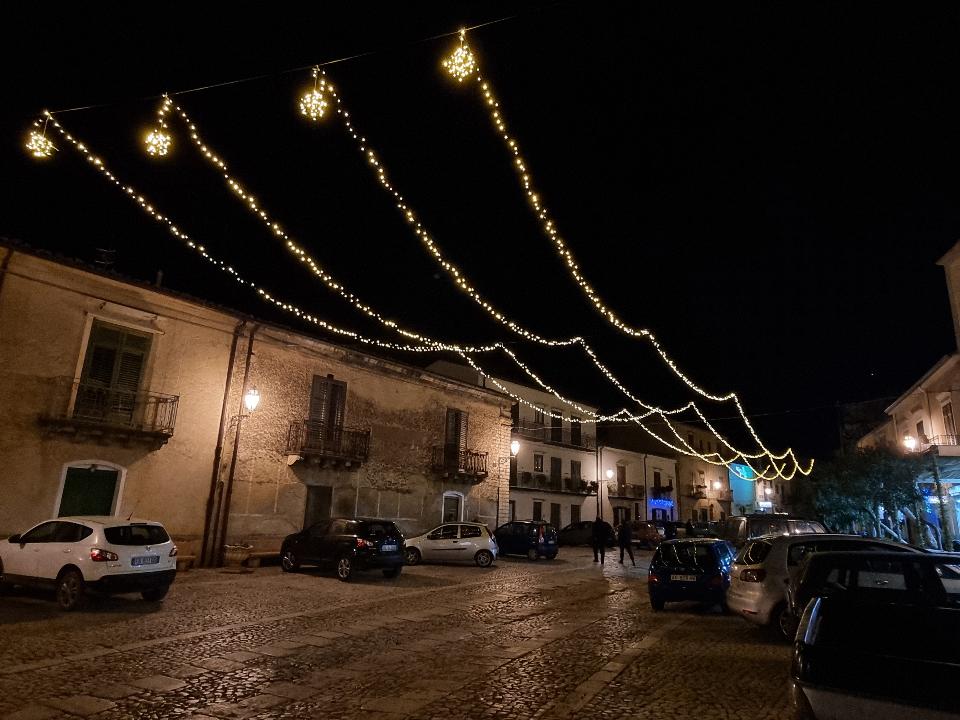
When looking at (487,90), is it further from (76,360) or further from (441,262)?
(76,360)

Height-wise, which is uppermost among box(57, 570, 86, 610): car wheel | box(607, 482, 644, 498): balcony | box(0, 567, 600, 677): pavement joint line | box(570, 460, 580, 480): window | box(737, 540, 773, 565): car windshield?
box(570, 460, 580, 480): window

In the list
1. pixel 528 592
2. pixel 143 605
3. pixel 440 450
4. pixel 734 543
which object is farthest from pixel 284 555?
pixel 734 543

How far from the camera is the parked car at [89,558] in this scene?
30.4ft

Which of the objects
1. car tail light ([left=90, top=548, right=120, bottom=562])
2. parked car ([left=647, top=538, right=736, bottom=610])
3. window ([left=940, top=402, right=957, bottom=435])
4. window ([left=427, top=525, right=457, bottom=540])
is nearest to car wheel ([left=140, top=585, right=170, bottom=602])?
car tail light ([left=90, top=548, right=120, bottom=562])

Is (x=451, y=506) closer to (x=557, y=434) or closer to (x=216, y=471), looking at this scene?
(x=216, y=471)

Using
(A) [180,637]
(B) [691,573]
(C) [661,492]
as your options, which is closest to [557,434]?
(C) [661,492]

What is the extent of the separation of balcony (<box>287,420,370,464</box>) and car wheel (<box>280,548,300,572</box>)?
3.34 metres

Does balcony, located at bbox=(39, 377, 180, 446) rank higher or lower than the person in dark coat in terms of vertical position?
higher

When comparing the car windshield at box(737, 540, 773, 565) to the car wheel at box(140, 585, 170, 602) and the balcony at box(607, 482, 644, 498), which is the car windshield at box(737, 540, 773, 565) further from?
the balcony at box(607, 482, 644, 498)

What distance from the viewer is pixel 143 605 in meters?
9.85

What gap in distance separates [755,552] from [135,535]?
996 cm

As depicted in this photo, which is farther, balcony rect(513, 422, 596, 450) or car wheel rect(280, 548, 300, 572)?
balcony rect(513, 422, 596, 450)

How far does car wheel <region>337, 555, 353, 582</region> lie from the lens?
13.9 meters

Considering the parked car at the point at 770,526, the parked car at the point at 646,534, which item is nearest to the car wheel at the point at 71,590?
the parked car at the point at 770,526
